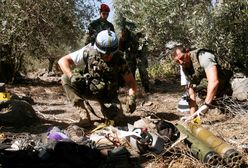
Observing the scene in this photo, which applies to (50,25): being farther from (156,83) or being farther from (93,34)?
(93,34)

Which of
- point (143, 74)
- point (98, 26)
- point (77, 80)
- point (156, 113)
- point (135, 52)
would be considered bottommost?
point (156, 113)

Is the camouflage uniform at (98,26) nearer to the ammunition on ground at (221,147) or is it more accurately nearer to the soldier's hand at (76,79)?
the soldier's hand at (76,79)

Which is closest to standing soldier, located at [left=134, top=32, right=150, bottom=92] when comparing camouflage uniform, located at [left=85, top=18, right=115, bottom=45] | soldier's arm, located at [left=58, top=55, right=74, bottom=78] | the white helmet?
camouflage uniform, located at [left=85, top=18, right=115, bottom=45]

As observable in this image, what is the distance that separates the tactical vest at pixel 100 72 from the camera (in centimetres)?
580

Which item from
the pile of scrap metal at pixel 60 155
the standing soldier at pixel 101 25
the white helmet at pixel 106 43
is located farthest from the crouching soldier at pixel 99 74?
the standing soldier at pixel 101 25

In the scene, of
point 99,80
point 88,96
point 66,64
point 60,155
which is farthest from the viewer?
point 88,96

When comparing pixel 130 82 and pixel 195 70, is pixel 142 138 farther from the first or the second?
pixel 195 70

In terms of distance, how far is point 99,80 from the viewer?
596cm

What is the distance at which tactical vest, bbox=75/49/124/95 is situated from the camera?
5.80 meters

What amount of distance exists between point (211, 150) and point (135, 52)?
562 cm

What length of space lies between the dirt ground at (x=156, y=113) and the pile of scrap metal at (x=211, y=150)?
9cm

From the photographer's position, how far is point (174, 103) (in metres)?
7.98

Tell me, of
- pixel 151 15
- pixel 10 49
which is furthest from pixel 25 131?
pixel 10 49

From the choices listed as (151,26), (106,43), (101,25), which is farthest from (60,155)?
(151,26)
